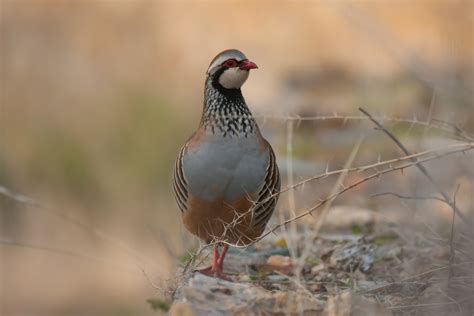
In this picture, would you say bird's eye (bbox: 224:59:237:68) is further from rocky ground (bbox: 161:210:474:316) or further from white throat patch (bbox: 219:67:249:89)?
rocky ground (bbox: 161:210:474:316)

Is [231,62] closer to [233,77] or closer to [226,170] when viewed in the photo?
[233,77]

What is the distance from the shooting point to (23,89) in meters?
13.8

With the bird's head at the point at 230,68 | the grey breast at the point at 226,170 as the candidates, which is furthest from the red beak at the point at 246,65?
the grey breast at the point at 226,170

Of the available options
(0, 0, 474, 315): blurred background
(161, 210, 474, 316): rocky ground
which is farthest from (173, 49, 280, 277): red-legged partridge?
(0, 0, 474, 315): blurred background

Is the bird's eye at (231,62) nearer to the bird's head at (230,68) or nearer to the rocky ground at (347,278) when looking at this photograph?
the bird's head at (230,68)

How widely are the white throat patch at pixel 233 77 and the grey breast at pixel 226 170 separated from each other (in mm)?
319

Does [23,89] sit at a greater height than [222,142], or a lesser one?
greater

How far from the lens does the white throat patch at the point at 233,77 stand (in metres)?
4.42

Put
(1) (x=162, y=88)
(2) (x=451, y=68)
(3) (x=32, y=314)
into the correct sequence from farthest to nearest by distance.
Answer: (1) (x=162, y=88)
(3) (x=32, y=314)
(2) (x=451, y=68)

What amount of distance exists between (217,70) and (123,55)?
9485 millimetres

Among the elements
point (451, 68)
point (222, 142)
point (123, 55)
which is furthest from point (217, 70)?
point (123, 55)

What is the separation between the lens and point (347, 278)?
4043mm

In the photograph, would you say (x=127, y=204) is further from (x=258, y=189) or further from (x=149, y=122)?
(x=258, y=189)

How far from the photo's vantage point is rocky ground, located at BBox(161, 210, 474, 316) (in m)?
3.10
